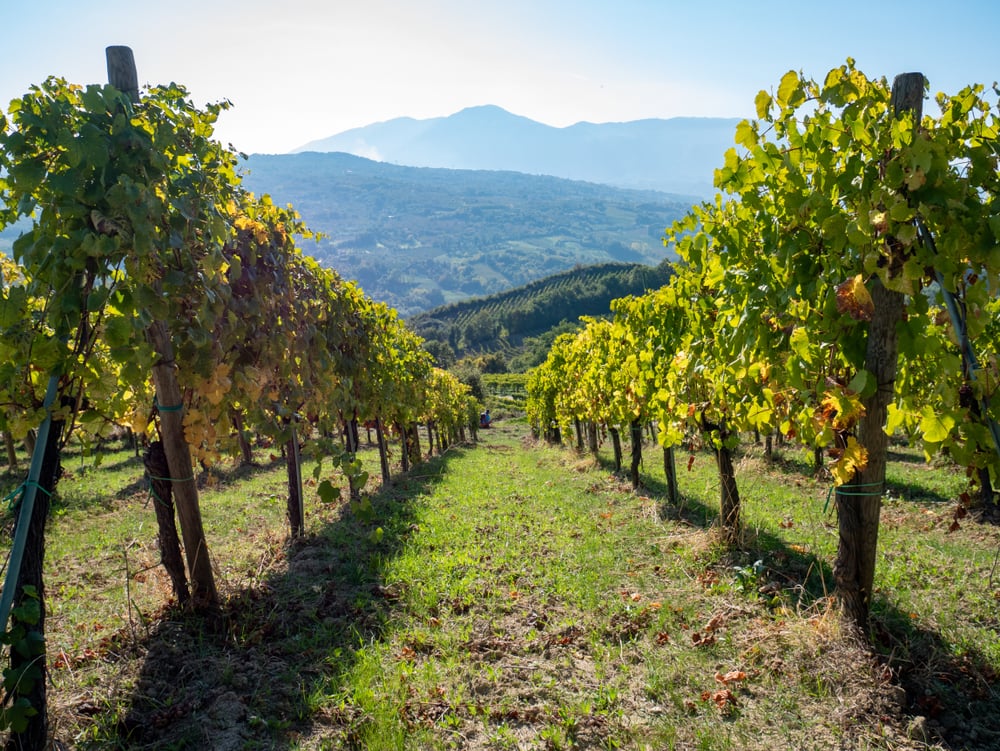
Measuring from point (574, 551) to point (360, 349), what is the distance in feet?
13.9

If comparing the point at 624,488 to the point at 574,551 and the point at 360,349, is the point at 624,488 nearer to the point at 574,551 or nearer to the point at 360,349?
the point at 574,551

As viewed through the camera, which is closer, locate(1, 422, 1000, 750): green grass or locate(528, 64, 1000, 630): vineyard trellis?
locate(528, 64, 1000, 630): vineyard trellis

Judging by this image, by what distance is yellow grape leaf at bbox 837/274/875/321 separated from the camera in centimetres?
299

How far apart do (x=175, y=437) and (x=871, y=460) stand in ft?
16.3

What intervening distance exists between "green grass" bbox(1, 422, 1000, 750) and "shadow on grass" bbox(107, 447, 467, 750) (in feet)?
0.05

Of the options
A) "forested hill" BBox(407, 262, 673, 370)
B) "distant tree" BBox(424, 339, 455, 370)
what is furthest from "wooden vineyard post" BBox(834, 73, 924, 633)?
"forested hill" BBox(407, 262, 673, 370)

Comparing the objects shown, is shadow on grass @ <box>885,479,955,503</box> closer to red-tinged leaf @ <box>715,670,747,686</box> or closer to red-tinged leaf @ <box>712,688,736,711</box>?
red-tinged leaf @ <box>715,670,747,686</box>

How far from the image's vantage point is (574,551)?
6.92m

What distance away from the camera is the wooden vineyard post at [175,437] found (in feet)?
12.1

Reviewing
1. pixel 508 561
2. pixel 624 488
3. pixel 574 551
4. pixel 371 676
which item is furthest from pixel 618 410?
pixel 371 676

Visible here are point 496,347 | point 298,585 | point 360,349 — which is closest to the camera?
point 298,585

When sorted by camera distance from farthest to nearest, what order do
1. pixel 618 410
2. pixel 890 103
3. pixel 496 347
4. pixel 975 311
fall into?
1. pixel 496 347
2. pixel 618 410
3. pixel 890 103
4. pixel 975 311

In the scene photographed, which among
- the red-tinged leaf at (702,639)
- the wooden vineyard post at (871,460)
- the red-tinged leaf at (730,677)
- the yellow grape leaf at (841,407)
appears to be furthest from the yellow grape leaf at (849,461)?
the red-tinged leaf at (702,639)

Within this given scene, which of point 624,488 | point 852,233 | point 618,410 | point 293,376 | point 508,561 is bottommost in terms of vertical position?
point 624,488
